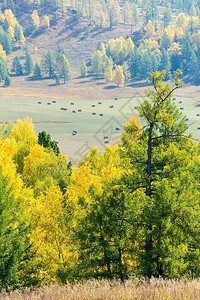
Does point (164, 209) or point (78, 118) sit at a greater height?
point (164, 209)

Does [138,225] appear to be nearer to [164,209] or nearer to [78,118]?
[164,209]

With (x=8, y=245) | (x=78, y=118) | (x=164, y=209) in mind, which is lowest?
(x=78, y=118)

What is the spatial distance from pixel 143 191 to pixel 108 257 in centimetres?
446

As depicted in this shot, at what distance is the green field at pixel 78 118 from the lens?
118812 millimetres

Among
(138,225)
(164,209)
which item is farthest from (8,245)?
(164,209)

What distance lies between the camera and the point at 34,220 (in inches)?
1241

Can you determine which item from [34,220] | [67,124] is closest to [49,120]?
[67,124]

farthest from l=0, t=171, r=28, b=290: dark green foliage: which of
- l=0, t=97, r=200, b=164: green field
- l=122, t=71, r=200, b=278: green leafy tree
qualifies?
l=0, t=97, r=200, b=164: green field

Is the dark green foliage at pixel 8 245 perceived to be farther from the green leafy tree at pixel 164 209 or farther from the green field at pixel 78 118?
the green field at pixel 78 118

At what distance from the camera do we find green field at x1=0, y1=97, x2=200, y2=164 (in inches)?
4678

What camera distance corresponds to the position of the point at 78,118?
520 ft

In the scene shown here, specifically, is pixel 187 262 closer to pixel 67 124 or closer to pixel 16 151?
pixel 16 151

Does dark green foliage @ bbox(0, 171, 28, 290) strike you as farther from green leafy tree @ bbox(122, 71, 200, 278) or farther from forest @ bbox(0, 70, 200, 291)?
green leafy tree @ bbox(122, 71, 200, 278)

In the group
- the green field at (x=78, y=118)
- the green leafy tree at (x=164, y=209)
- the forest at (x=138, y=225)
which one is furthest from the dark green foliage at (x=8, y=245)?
the green field at (x=78, y=118)
